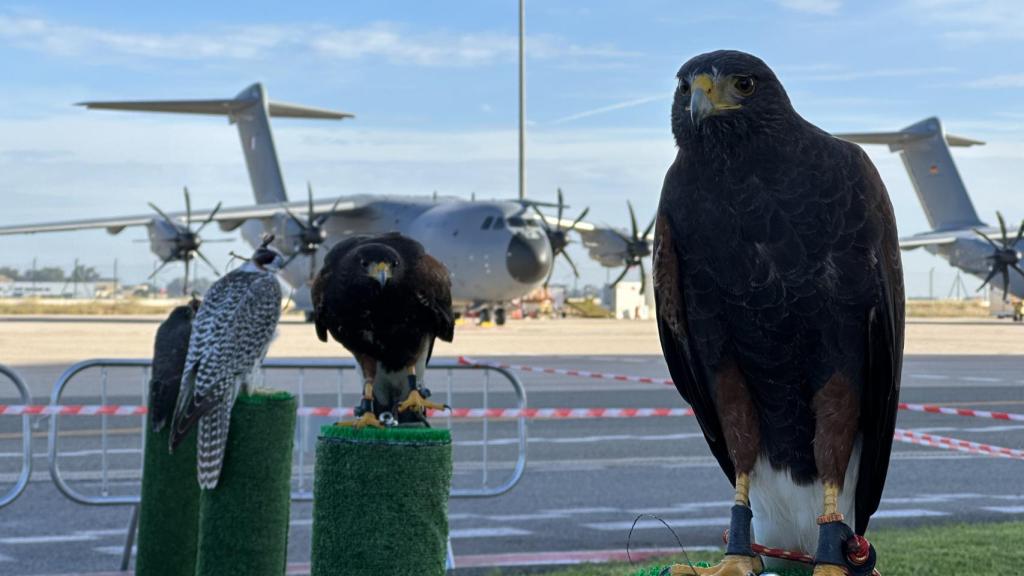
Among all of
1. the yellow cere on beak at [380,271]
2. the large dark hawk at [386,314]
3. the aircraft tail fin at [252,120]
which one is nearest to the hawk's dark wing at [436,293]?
the large dark hawk at [386,314]

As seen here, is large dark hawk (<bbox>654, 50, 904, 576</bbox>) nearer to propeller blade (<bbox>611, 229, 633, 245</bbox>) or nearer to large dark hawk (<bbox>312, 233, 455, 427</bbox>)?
large dark hawk (<bbox>312, 233, 455, 427</bbox>)

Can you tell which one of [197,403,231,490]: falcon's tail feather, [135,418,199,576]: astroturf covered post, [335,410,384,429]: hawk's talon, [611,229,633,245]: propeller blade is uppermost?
[611,229,633,245]: propeller blade

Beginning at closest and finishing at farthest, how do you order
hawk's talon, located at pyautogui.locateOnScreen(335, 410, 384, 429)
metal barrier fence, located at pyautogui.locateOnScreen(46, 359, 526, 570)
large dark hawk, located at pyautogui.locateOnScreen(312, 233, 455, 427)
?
hawk's talon, located at pyautogui.locateOnScreen(335, 410, 384, 429), large dark hawk, located at pyautogui.locateOnScreen(312, 233, 455, 427), metal barrier fence, located at pyautogui.locateOnScreen(46, 359, 526, 570)

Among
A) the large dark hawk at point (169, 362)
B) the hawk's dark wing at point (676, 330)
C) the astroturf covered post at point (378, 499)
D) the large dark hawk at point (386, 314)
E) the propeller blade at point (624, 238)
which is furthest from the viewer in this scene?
the propeller blade at point (624, 238)

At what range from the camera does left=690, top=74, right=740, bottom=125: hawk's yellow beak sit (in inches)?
103

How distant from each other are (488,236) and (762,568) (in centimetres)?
2910

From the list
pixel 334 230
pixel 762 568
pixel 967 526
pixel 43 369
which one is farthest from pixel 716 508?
pixel 334 230

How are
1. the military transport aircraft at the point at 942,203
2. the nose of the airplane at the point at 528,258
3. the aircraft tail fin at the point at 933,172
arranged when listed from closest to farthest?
1. the nose of the airplane at the point at 528,258
2. the military transport aircraft at the point at 942,203
3. the aircraft tail fin at the point at 933,172

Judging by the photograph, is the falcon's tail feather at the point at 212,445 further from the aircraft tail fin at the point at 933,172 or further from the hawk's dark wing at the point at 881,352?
the aircraft tail fin at the point at 933,172

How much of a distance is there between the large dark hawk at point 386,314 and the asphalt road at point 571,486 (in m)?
2.06

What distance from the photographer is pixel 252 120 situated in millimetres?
45938

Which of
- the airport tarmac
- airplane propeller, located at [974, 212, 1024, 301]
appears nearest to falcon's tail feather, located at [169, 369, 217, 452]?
the airport tarmac

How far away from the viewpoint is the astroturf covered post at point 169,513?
6.15 metres

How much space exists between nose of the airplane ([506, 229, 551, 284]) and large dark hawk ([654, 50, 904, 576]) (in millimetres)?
28608
